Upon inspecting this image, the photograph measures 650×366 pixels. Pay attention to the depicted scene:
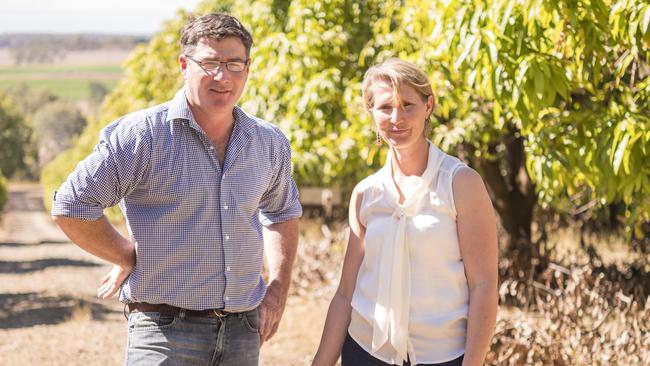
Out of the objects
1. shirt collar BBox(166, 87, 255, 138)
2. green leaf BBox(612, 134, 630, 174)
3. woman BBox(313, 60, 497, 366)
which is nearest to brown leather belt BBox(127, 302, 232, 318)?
woman BBox(313, 60, 497, 366)

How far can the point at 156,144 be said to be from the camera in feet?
10.1

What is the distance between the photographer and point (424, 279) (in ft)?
9.57

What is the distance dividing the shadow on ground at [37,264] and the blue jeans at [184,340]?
54.1 feet

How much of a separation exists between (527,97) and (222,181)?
2.70 m

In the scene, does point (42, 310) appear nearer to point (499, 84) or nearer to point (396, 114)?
point (499, 84)

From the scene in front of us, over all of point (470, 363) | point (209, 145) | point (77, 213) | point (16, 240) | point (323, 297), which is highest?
point (209, 145)

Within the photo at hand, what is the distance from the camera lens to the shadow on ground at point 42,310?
1195cm

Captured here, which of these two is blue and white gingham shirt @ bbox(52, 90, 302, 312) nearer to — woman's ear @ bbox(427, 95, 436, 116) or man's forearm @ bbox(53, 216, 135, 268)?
man's forearm @ bbox(53, 216, 135, 268)

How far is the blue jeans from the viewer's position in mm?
3076

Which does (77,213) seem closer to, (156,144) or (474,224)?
(156,144)

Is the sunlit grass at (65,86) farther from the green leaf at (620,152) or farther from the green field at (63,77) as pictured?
the green leaf at (620,152)

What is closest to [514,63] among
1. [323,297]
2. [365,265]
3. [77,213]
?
[365,265]

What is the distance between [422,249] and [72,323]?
9428 millimetres

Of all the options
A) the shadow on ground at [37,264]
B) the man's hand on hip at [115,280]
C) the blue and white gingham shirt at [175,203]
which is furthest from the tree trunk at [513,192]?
the shadow on ground at [37,264]
